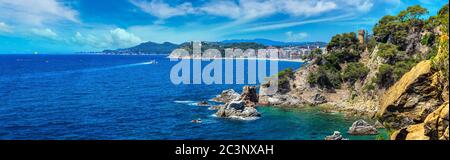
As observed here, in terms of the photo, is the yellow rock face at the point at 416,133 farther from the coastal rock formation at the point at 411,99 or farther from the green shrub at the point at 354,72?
the green shrub at the point at 354,72

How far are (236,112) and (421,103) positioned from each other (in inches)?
1572

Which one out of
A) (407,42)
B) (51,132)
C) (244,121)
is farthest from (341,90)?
(51,132)

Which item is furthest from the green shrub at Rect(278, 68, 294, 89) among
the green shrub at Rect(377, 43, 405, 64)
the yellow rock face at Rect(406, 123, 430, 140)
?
the yellow rock face at Rect(406, 123, 430, 140)

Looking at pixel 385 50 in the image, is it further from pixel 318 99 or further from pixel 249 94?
pixel 249 94

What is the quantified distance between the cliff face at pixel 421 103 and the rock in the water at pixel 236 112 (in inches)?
1424

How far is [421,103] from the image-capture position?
14133 mm

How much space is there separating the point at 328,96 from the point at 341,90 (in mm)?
2291

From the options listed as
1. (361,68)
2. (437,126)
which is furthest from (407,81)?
(361,68)

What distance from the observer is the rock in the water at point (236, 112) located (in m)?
53.1

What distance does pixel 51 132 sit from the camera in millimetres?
44812

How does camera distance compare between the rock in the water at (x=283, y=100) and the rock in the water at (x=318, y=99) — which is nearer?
the rock in the water at (x=283, y=100)

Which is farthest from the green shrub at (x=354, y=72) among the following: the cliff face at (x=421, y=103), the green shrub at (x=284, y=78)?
Answer: the cliff face at (x=421, y=103)

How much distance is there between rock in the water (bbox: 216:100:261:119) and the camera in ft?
174
